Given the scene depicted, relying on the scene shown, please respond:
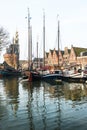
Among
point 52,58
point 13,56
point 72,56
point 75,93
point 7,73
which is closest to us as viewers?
point 75,93

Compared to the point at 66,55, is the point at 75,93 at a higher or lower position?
lower

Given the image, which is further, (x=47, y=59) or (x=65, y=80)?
(x=47, y=59)

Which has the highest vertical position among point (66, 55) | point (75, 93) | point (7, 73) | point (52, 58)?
point (66, 55)

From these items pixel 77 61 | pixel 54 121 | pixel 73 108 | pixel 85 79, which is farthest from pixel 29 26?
pixel 54 121

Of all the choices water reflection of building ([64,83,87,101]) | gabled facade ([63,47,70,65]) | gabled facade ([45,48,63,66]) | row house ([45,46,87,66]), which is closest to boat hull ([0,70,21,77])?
row house ([45,46,87,66])

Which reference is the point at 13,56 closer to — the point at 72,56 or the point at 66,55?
the point at 66,55

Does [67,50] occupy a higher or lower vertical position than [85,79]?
higher

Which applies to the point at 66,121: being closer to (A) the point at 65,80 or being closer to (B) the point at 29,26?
(A) the point at 65,80

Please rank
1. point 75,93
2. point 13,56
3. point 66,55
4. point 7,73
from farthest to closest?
point 13,56
point 66,55
point 7,73
point 75,93

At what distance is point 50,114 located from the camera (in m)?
19.4

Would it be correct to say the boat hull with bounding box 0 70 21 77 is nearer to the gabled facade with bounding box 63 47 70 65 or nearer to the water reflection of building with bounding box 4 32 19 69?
the water reflection of building with bounding box 4 32 19 69

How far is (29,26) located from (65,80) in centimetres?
1792

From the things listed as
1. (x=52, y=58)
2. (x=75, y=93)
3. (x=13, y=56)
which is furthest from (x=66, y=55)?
(x=75, y=93)

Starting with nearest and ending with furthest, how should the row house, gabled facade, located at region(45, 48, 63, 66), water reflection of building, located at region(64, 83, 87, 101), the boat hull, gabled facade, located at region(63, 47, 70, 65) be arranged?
water reflection of building, located at region(64, 83, 87, 101) < the boat hull < the row house < gabled facade, located at region(63, 47, 70, 65) < gabled facade, located at region(45, 48, 63, 66)
